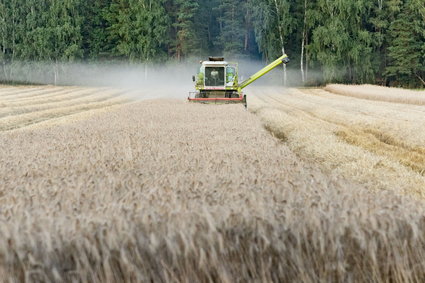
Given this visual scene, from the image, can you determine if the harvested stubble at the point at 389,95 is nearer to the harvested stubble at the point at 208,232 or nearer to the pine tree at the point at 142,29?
the pine tree at the point at 142,29

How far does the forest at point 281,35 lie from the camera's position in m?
55.7

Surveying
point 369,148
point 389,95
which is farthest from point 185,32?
point 369,148

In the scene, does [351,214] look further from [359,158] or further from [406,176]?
[359,158]

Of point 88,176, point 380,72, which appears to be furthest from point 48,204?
point 380,72

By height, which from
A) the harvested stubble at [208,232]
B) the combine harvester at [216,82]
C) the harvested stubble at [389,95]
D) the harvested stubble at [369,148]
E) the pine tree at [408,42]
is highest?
the pine tree at [408,42]

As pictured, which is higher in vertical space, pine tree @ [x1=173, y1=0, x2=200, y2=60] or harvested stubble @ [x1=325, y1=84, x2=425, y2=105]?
pine tree @ [x1=173, y1=0, x2=200, y2=60]

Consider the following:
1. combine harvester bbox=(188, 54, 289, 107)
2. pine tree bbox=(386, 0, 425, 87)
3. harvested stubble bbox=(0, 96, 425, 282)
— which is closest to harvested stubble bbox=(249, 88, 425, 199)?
harvested stubble bbox=(0, 96, 425, 282)

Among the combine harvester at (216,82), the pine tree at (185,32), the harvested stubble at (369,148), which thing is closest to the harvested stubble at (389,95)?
the harvested stubble at (369,148)

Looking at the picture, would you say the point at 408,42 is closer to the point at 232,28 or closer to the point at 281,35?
the point at 281,35

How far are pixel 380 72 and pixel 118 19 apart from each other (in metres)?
34.6

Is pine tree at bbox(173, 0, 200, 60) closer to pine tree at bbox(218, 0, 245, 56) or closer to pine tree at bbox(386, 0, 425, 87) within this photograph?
pine tree at bbox(218, 0, 245, 56)

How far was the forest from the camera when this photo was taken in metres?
55.7

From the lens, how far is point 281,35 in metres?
59.7

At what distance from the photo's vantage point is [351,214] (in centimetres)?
296
